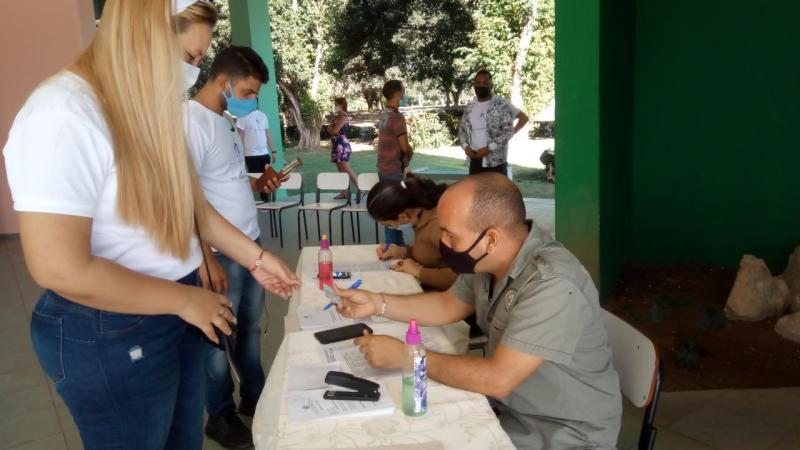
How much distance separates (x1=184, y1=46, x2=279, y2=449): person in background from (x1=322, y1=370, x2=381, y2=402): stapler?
28.7 inches

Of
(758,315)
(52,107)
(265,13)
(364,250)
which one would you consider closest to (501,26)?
(265,13)

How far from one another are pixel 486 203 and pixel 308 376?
2.16ft

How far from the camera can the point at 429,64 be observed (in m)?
13.4

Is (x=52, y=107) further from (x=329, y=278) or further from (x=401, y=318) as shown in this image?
(x=329, y=278)

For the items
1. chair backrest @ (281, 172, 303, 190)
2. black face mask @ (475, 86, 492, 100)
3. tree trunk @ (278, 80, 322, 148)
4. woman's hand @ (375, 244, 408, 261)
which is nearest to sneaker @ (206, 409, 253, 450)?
woman's hand @ (375, 244, 408, 261)

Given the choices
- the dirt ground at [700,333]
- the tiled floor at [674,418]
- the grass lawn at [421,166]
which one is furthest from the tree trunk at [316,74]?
the tiled floor at [674,418]

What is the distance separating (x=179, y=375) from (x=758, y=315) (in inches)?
148

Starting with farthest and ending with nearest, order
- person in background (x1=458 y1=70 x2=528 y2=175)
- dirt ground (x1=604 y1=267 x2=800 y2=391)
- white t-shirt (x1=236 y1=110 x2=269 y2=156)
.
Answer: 1. white t-shirt (x1=236 y1=110 x2=269 y2=156)
2. person in background (x1=458 y1=70 x2=528 y2=175)
3. dirt ground (x1=604 y1=267 x2=800 y2=391)

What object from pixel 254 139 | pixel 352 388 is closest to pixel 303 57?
pixel 254 139

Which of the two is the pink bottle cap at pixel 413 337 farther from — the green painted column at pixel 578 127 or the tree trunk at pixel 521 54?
the tree trunk at pixel 521 54

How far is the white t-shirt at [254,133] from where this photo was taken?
7.17m

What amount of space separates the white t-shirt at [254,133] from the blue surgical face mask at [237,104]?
182 inches

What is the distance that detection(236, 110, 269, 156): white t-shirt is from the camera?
7.17 meters

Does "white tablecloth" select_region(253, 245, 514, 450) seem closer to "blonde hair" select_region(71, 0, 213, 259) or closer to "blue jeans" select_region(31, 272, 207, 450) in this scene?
"blue jeans" select_region(31, 272, 207, 450)
